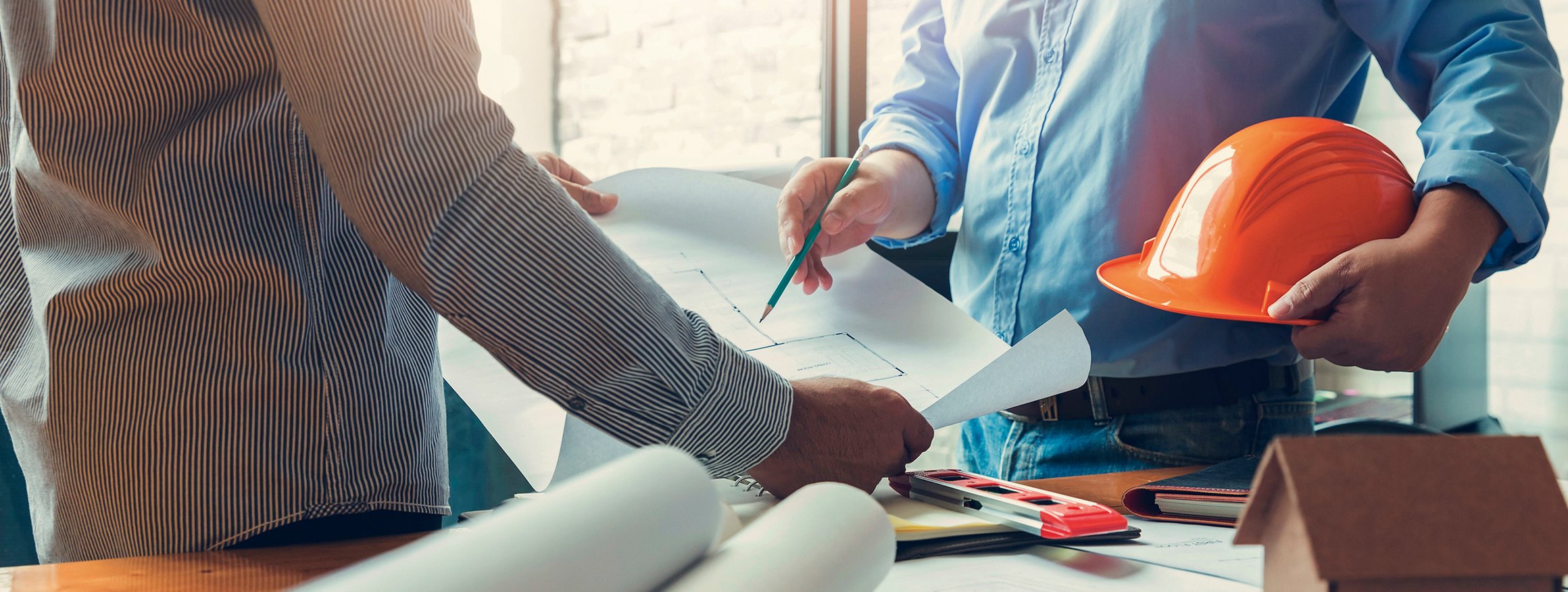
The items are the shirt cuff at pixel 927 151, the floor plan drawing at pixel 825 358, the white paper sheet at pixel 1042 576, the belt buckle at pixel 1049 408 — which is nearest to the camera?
the white paper sheet at pixel 1042 576

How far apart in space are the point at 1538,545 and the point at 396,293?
2.13 feet

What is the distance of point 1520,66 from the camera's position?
798 millimetres

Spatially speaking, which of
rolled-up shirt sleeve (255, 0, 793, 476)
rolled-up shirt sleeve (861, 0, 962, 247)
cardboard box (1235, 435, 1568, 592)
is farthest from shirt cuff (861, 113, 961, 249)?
cardboard box (1235, 435, 1568, 592)

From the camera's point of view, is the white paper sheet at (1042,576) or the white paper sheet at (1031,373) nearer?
the white paper sheet at (1042,576)

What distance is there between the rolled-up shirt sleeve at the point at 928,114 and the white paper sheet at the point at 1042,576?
64cm

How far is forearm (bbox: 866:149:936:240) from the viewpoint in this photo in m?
1.07

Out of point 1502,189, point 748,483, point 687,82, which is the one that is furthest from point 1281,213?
point 687,82

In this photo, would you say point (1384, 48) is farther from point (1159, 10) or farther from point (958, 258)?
point (958, 258)

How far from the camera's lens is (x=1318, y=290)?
711 mm

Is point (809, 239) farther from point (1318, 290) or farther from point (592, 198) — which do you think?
point (1318, 290)

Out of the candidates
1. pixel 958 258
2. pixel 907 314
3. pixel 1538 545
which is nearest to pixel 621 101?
pixel 958 258

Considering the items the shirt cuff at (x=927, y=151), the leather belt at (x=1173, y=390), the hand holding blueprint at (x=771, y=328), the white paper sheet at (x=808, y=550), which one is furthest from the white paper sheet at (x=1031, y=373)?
the shirt cuff at (x=927, y=151)

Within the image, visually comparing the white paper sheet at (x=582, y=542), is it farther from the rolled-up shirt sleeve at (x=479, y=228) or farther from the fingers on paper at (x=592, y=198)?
the fingers on paper at (x=592, y=198)

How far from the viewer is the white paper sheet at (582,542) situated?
27cm
